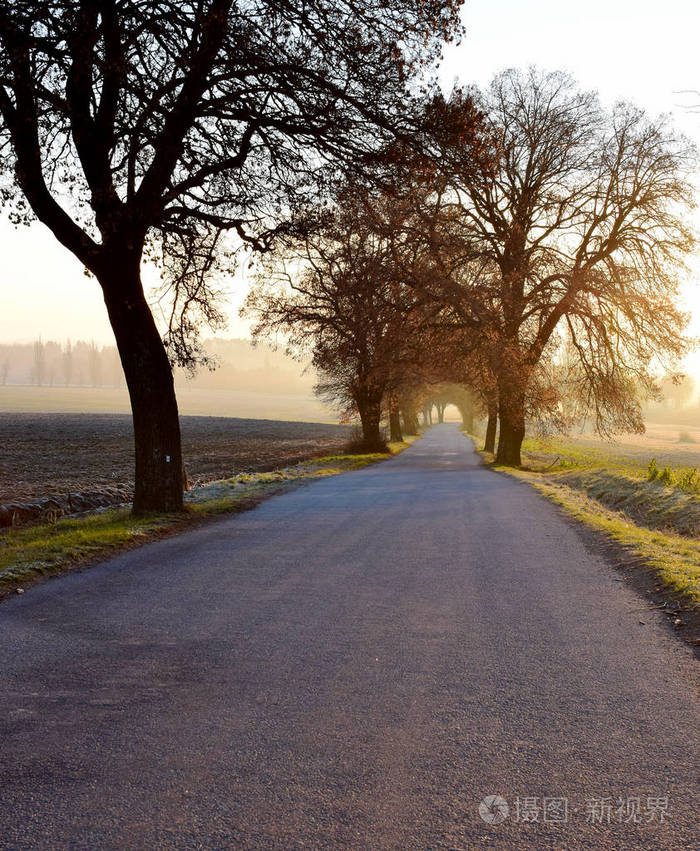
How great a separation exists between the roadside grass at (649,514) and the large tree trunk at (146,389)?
7.16m

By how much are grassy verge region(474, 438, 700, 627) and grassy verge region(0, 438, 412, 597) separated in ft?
20.6

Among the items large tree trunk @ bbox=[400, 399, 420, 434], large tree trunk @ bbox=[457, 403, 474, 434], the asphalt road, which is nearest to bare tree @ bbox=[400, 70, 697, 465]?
the asphalt road

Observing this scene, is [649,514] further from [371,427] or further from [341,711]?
[371,427]

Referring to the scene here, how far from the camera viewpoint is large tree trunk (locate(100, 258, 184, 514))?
33.6 ft

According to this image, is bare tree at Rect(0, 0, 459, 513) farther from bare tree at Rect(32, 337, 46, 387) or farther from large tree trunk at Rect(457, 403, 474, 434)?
bare tree at Rect(32, 337, 46, 387)

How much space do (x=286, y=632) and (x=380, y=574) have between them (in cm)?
207

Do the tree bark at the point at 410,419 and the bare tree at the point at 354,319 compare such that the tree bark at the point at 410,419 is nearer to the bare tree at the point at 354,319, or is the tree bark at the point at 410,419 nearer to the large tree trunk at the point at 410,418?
the large tree trunk at the point at 410,418

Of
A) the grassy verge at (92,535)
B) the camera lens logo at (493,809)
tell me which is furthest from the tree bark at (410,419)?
the camera lens logo at (493,809)

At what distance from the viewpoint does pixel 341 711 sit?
3.63 meters

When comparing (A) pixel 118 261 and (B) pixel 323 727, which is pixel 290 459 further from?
(B) pixel 323 727

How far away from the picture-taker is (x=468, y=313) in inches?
819

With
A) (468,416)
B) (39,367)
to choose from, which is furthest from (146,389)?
(39,367)

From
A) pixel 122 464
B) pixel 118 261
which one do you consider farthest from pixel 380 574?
pixel 122 464

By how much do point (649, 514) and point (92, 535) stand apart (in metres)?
10.2
